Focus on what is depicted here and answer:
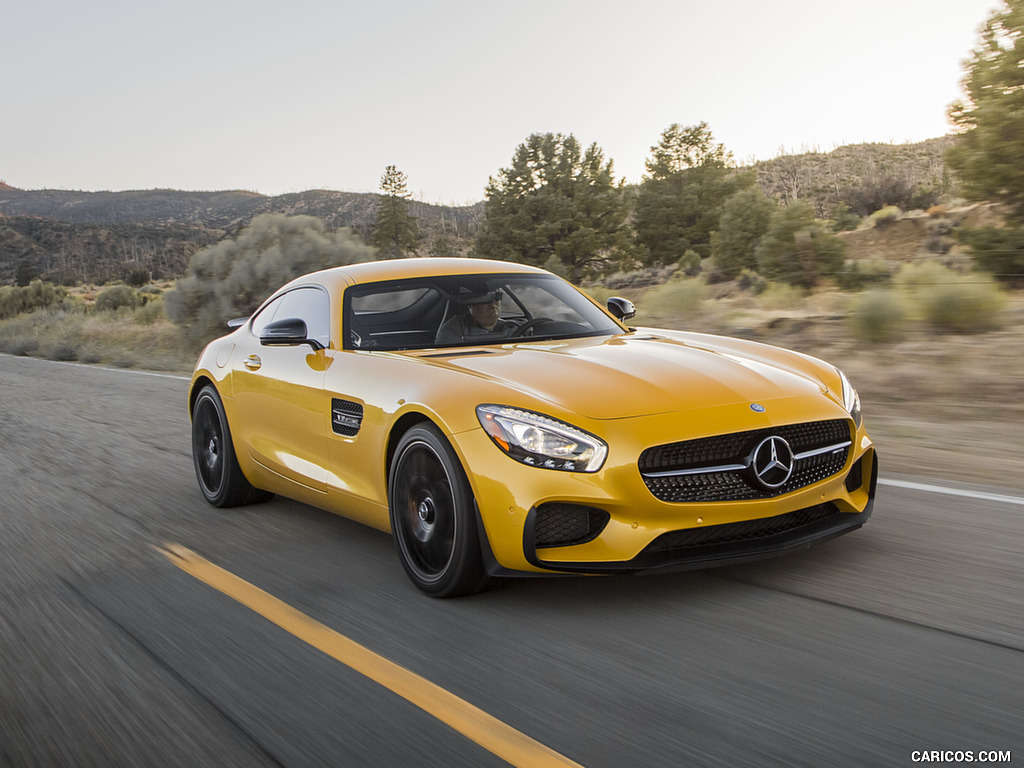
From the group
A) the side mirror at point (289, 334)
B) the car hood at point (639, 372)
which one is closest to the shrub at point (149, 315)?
the side mirror at point (289, 334)

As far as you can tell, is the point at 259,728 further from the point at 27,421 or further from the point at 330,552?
the point at 27,421

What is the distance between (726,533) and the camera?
3592 millimetres

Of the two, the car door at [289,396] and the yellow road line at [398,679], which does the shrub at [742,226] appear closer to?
the car door at [289,396]

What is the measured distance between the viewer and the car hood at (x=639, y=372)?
3.74 metres

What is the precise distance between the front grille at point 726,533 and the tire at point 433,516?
0.70m

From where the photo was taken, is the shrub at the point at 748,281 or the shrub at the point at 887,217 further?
the shrub at the point at 887,217

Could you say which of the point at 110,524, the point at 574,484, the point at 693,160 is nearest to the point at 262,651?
the point at 574,484

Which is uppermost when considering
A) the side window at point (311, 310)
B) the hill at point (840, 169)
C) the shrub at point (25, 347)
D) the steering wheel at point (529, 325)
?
the hill at point (840, 169)

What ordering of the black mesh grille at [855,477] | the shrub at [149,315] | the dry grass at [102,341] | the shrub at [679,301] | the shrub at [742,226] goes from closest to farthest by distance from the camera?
the black mesh grille at [855,477], the shrub at [679,301], the dry grass at [102,341], the shrub at [149,315], the shrub at [742,226]

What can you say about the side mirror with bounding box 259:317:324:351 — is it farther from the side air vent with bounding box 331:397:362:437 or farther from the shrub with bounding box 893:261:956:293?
the shrub with bounding box 893:261:956:293

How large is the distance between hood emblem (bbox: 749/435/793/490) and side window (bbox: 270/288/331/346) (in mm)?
2315

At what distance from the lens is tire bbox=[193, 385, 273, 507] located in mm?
5820

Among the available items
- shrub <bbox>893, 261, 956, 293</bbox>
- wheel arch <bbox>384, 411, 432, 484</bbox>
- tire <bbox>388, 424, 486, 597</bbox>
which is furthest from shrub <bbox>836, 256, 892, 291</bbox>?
tire <bbox>388, 424, 486, 597</bbox>

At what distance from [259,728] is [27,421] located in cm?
879
